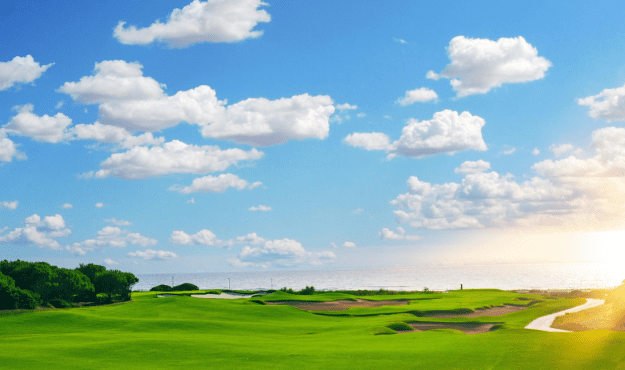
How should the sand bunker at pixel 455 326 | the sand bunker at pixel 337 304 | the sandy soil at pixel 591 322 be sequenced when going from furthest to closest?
the sand bunker at pixel 337 304 < the sand bunker at pixel 455 326 < the sandy soil at pixel 591 322

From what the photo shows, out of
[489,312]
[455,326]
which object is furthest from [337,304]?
[455,326]

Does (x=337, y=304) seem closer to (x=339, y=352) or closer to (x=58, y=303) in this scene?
(x=58, y=303)

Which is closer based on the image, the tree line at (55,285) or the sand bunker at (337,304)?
the tree line at (55,285)

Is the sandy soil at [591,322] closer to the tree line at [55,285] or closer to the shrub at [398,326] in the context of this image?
the shrub at [398,326]

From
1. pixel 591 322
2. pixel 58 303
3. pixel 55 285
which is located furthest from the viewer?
pixel 58 303

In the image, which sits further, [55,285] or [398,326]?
[55,285]

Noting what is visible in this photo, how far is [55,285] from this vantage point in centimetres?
7275

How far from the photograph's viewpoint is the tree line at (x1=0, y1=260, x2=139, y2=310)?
65.8 metres

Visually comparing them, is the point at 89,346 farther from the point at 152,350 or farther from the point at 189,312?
the point at 189,312

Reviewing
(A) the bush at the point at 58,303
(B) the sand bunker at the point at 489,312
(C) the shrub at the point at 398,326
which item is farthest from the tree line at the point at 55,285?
(B) the sand bunker at the point at 489,312

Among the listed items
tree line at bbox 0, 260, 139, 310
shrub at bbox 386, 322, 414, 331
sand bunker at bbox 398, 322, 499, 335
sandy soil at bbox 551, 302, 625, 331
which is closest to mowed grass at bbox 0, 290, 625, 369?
shrub at bbox 386, 322, 414, 331

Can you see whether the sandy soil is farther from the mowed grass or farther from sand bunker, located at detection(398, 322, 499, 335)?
the mowed grass

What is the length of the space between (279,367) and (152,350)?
31.0 feet

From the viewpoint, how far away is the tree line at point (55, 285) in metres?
65.8
